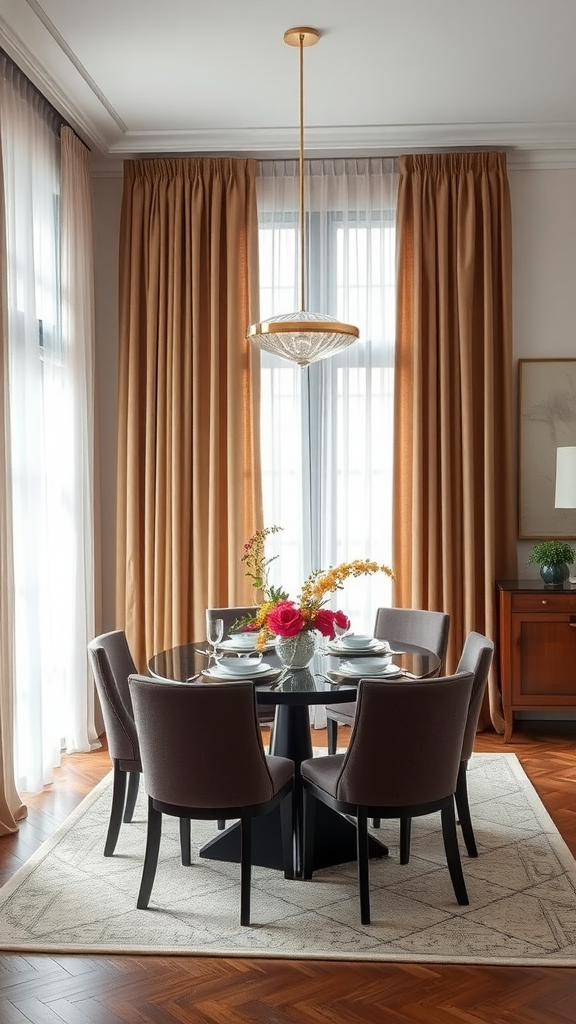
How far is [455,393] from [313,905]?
3076 millimetres

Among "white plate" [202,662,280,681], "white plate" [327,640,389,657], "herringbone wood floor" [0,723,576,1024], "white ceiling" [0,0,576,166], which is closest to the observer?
"herringbone wood floor" [0,723,576,1024]

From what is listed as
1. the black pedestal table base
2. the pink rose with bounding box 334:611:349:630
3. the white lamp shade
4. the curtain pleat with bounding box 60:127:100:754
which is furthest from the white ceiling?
the black pedestal table base

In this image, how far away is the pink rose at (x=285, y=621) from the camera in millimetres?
3285

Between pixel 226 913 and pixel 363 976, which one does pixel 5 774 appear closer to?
pixel 226 913

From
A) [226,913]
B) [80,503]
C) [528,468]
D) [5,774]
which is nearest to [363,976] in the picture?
[226,913]

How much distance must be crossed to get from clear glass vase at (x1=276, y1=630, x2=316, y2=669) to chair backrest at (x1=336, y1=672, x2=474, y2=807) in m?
0.51

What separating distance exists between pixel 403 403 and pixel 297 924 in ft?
10.2

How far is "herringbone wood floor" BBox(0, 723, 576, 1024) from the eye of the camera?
8.17 feet

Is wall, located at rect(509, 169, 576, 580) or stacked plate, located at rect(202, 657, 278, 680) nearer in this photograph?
stacked plate, located at rect(202, 657, 278, 680)

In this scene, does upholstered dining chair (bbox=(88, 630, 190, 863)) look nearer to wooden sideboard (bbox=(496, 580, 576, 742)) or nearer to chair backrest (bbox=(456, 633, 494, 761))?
chair backrest (bbox=(456, 633, 494, 761))

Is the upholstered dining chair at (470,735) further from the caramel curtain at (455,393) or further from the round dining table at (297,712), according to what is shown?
the caramel curtain at (455,393)

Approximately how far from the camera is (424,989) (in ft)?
8.63

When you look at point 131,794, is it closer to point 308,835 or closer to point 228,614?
point 308,835

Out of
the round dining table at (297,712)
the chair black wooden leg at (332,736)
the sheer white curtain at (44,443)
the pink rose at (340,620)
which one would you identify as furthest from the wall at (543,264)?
the pink rose at (340,620)
